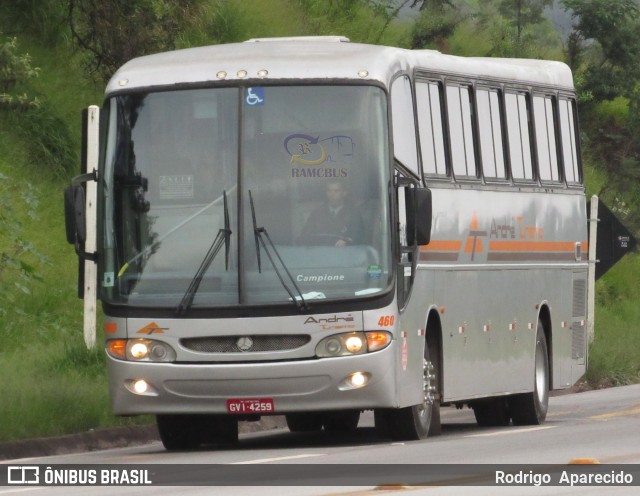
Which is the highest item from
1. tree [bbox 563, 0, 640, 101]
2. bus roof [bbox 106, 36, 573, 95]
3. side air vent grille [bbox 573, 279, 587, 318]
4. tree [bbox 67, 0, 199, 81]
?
tree [bbox 563, 0, 640, 101]

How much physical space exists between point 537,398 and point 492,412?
0.54 metres

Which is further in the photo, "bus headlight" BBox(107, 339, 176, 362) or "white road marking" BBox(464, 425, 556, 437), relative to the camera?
"white road marking" BBox(464, 425, 556, 437)

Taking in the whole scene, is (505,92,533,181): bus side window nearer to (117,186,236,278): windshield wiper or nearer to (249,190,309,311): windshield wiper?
(249,190,309,311): windshield wiper

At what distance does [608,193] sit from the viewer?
4406 centimetres

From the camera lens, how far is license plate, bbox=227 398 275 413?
16016 mm

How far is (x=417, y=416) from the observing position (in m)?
17.3

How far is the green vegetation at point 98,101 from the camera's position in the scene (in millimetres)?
20641

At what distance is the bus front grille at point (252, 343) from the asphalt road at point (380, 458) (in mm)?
855

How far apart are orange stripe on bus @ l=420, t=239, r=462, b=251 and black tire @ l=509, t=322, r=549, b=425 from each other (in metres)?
2.86

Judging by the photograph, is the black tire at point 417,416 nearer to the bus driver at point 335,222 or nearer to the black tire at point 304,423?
the black tire at point 304,423

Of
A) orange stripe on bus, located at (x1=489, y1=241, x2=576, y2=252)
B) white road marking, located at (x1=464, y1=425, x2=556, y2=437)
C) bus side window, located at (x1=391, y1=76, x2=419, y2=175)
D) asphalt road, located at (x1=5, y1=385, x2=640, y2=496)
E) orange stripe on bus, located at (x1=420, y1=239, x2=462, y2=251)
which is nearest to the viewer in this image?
asphalt road, located at (x1=5, y1=385, x2=640, y2=496)

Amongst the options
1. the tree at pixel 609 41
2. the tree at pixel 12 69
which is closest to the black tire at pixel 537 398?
the tree at pixel 12 69

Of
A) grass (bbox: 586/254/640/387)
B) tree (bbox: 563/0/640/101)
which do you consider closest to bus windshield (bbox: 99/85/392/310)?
grass (bbox: 586/254/640/387)

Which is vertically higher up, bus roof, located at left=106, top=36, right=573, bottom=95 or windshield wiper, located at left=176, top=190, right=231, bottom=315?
bus roof, located at left=106, top=36, right=573, bottom=95
